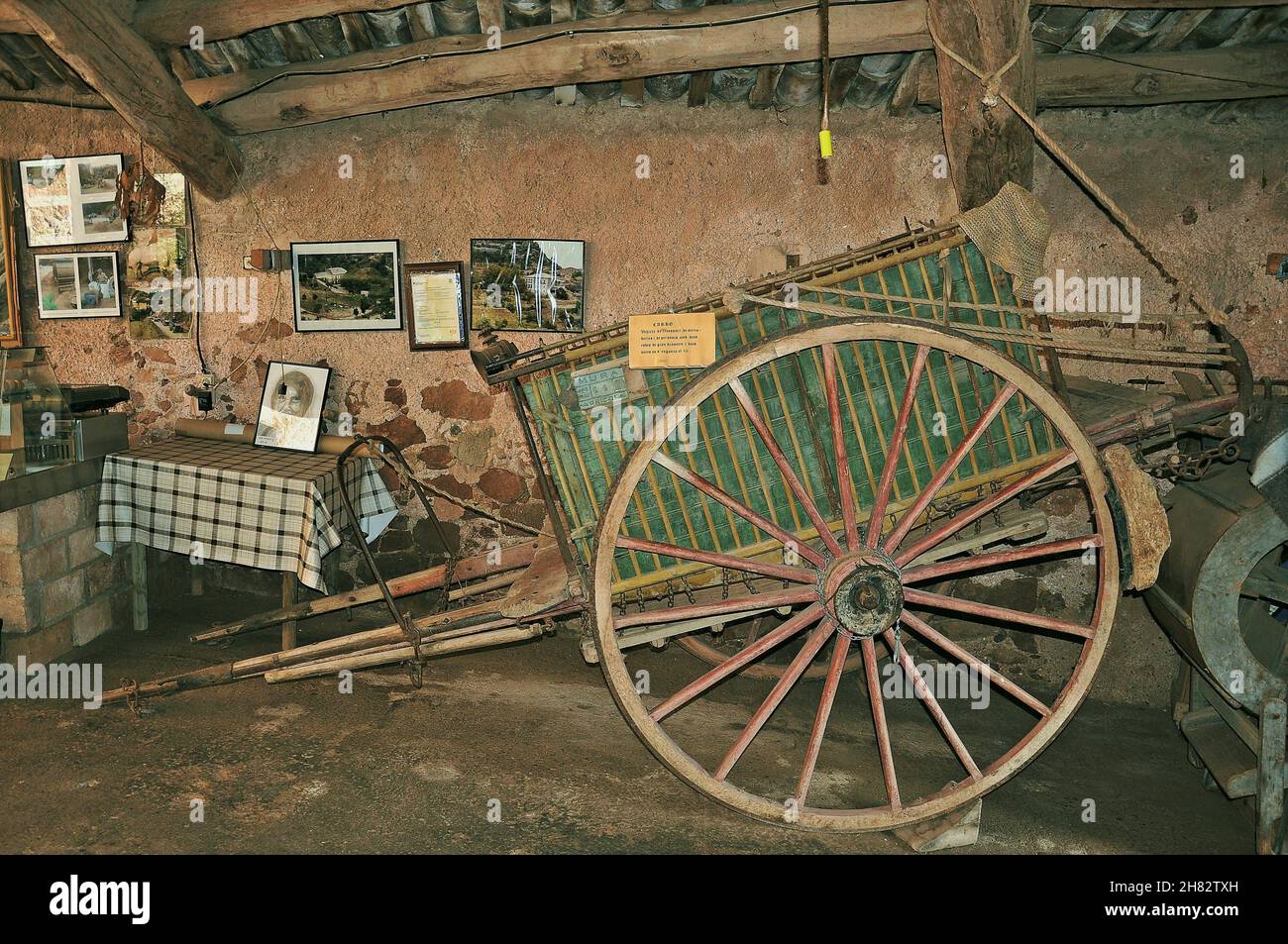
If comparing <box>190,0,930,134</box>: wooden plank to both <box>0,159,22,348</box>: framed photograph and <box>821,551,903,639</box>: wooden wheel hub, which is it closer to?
<box>0,159,22,348</box>: framed photograph

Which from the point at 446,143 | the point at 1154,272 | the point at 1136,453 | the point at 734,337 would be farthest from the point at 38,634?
the point at 1154,272

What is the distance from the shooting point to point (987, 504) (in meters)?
3.45

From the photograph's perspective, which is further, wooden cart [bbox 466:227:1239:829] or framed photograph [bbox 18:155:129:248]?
framed photograph [bbox 18:155:129:248]

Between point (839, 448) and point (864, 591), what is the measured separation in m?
0.51

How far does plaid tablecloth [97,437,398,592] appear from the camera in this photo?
5012mm

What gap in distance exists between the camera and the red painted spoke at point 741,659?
137 inches

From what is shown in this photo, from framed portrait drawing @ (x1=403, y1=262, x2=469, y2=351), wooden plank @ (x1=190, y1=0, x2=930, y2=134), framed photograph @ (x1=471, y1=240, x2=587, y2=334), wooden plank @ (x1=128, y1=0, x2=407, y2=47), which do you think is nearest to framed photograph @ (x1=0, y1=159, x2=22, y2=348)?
wooden plank @ (x1=190, y1=0, x2=930, y2=134)

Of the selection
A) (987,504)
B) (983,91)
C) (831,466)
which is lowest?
(987,504)

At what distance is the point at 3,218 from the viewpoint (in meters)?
6.00

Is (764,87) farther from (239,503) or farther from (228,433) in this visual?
(228,433)

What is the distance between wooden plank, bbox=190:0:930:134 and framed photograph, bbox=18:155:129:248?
101 centimetres

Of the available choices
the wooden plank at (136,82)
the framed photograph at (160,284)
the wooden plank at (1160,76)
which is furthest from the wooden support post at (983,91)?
the framed photograph at (160,284)

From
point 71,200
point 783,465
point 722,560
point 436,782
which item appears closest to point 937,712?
point 722,560

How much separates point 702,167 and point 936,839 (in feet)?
11.8
